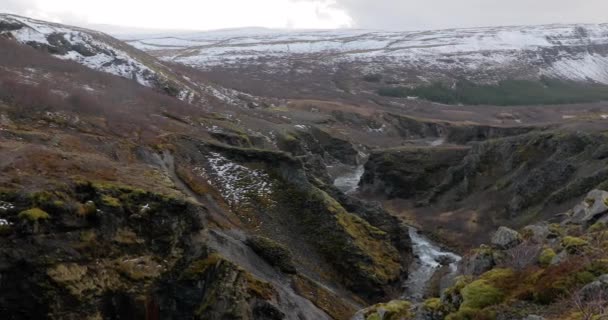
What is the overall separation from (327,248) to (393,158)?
40.2 m

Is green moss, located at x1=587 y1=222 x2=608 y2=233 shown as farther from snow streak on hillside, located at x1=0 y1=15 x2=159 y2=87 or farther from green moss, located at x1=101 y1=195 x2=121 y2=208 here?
snow streak on hillside, located at x1=0 y1=15 x2=159 y2=87

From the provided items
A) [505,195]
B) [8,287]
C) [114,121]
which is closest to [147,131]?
[114,121]

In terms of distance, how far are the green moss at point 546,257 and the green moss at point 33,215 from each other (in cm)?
1802

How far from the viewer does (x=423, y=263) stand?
4541cm

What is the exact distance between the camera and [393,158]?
249 feet

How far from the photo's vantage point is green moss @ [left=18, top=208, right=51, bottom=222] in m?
22.9

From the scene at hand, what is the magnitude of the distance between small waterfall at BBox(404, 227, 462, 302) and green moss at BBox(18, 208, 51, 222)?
71.3 feet

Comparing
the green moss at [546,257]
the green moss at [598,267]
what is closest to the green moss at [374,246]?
the green moss at [546,257]

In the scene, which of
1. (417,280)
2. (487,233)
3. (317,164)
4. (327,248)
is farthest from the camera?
(317,164)

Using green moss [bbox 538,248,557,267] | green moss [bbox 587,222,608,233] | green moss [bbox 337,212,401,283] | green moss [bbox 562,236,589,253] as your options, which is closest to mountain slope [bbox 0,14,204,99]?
green moss [bbox 337,212,401,283]

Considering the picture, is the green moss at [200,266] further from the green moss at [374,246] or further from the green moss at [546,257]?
the green moss at [546,257]

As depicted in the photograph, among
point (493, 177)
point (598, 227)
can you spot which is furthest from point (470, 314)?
point (493, 177)

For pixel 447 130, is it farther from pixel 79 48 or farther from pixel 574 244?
pixel 574 244

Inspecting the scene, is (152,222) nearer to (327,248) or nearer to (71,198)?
(71,198)
